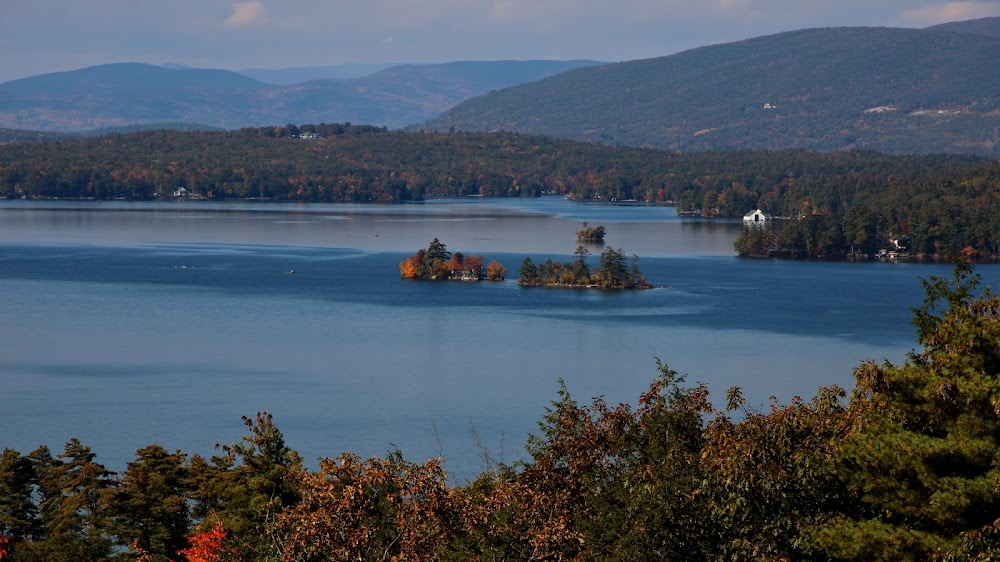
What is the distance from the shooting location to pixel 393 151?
449ft

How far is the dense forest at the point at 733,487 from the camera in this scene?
7.00 m

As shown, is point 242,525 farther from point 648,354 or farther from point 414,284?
point 414,284

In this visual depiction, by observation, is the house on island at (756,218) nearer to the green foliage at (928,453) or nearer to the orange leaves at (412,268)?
the orange leaves at (412,268)

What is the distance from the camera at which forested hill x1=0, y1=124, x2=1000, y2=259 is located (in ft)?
208

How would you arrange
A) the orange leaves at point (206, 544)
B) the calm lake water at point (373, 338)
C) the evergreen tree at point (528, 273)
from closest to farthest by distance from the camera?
the orange leaves at point (206, 544) < the calm lake water at point (373, 338) < the evergreen tree at point (528, 273)

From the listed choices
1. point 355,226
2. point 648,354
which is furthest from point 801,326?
point 355,226

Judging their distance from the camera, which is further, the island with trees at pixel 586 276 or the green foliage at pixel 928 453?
the island with trees at pixel 586 276

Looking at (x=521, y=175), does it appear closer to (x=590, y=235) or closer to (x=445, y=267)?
(x=590, y=235)

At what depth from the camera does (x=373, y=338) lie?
33438mm

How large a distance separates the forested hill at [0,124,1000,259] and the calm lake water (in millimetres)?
8719

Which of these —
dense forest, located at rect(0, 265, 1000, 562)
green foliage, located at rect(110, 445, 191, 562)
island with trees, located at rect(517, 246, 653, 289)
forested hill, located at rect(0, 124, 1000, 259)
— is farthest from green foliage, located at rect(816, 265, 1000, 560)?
forested hill, located at rect(0, 124, 1000, 259)

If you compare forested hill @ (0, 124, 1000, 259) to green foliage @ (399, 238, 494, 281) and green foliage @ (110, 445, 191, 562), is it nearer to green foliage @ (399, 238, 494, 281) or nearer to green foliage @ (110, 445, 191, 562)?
green foliage @ (399, 238, 494, 281)

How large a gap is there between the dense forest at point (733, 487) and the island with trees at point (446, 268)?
124 ft

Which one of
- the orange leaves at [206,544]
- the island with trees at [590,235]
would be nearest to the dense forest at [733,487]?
the orange leaves at [206,544]
